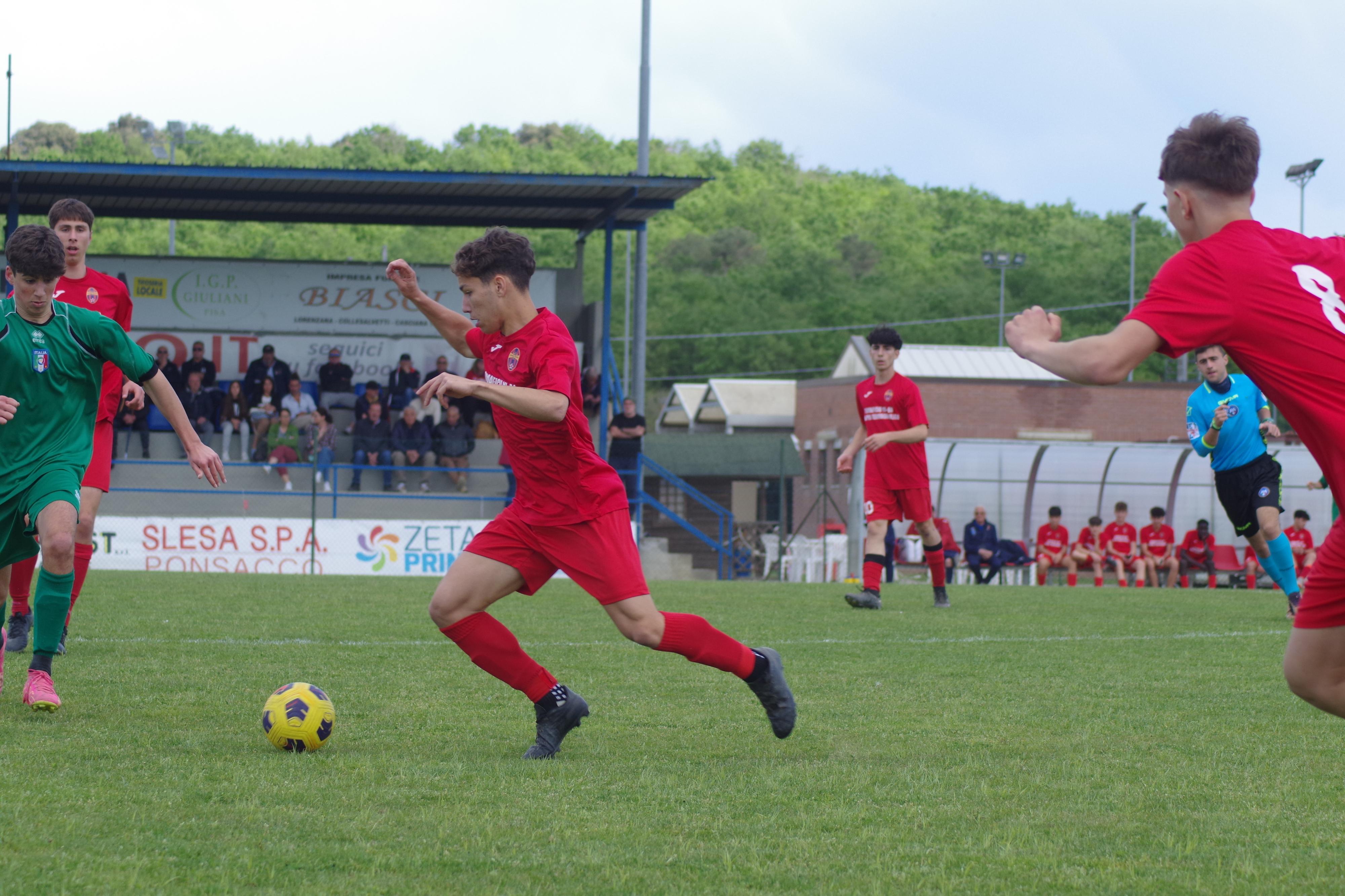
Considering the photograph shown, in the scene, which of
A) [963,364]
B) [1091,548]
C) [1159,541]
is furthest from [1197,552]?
[963,364]

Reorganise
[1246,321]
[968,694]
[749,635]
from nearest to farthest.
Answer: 1. [1246,321]
2. [968,694]
3. [749,635]

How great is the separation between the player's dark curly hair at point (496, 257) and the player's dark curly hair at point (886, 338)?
6.49m

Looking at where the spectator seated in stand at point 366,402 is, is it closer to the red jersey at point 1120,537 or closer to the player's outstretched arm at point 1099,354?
the red jersey at point 1120,537

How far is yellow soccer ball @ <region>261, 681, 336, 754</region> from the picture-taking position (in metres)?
4.71

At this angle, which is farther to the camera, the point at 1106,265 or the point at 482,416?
the point at 1106,265

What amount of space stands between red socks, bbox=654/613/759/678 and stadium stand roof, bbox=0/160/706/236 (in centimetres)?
1546

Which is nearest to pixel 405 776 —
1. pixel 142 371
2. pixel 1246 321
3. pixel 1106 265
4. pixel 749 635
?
pixel 142 371

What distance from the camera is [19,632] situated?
7422 mm

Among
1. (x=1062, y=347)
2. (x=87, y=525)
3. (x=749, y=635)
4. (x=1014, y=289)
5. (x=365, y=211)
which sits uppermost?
(x=1014, y=289)

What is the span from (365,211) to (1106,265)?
61.6 metres

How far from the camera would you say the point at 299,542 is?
18.5 m

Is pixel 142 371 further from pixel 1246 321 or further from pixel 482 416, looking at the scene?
pixel 482 416

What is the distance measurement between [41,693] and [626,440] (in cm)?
1498

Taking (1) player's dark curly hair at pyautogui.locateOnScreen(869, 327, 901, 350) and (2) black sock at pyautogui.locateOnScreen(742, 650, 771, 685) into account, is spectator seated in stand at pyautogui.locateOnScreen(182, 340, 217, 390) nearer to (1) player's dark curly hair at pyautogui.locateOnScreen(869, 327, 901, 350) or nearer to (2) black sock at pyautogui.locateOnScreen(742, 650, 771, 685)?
(1) player's dark curly hair at pyautogui.locateOnScreen(869, 327, 901, 350)
